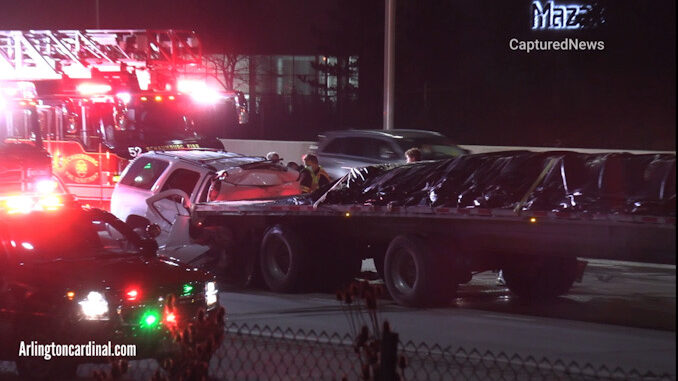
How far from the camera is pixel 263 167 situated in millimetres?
17703

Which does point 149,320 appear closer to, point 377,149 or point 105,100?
point 377,149

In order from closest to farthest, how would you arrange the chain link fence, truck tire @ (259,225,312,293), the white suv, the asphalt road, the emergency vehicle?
the emergency vehicle → the chain link fence → the asphalt road → truck tire @ (259,225,312,293) → the white suv

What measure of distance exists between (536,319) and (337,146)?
1118cm

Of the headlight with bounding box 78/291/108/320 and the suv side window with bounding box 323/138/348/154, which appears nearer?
the headlight with bounding box 78/291/108/320

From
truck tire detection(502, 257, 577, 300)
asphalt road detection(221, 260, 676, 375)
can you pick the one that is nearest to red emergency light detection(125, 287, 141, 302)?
asphalt road detection(221, 260, 676, 375)

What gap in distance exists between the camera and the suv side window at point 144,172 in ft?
57.3

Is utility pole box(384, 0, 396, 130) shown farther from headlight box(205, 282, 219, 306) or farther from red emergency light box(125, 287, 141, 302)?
red emergency light box(125, 287, 141, 302)

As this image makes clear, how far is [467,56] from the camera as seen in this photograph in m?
53.8

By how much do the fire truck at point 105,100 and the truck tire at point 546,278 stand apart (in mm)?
11145

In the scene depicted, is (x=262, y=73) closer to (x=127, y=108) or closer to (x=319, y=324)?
(x=127, y=108)

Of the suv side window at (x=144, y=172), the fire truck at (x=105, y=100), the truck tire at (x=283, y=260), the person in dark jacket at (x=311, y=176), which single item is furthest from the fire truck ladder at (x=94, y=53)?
the truck tire at (x=283, y=260)

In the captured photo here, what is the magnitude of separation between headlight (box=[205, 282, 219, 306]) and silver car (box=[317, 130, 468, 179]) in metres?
12.3

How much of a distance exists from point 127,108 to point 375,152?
525cm

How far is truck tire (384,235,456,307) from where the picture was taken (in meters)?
13.0
